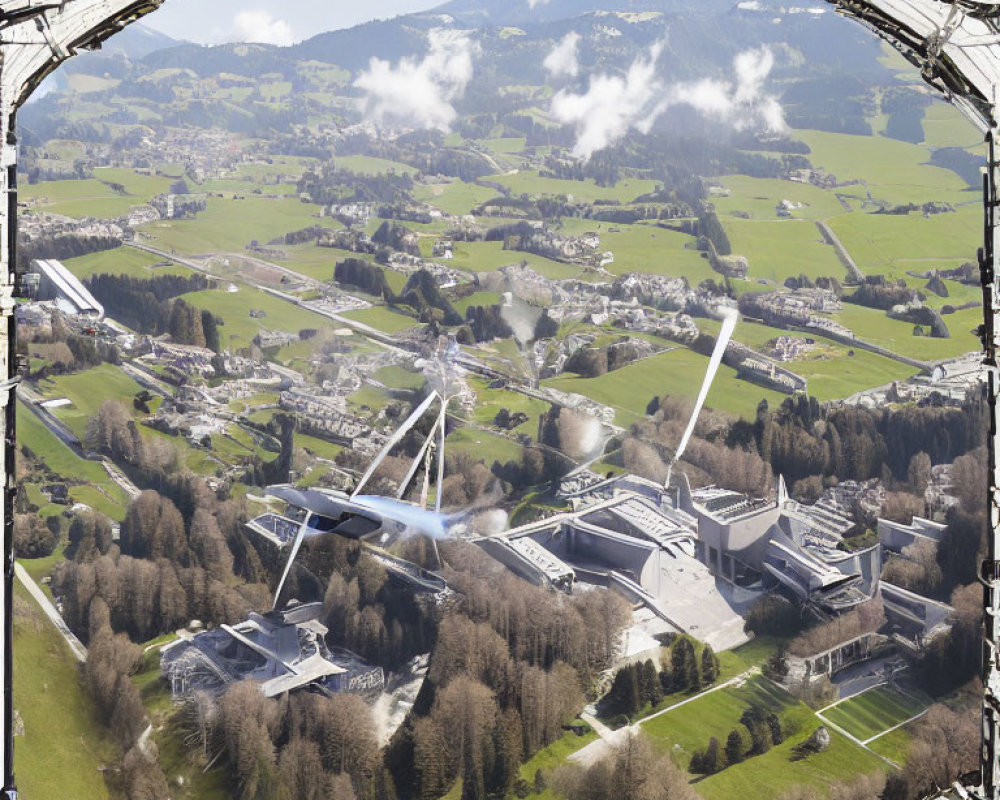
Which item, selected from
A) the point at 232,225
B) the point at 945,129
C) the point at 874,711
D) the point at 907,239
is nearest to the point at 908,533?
the point at 874,711

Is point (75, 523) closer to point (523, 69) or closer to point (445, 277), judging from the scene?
point (445, 277)

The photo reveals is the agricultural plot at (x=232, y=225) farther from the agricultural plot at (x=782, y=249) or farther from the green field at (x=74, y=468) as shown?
the agricultural plot at (x=782, y=249)

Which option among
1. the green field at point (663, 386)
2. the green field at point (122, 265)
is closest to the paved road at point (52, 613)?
the green field at point (122, 265)

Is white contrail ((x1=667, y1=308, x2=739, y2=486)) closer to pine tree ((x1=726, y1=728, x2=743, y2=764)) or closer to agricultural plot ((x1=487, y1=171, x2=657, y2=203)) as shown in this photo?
pine tree ((x1=726, y1=728, x2=743, y2=764))

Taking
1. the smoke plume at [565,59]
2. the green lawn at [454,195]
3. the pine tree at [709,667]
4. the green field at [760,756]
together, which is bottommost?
the green field at [760,756]

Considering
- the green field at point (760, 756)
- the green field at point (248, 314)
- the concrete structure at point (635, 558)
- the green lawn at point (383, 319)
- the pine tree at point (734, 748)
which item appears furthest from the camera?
the green lawn at point (383, 319)
